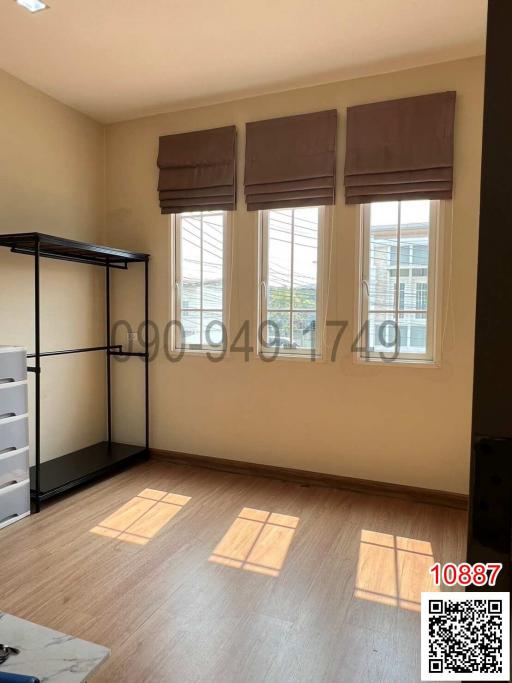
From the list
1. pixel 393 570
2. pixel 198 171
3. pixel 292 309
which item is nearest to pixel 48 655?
pixel 393 570

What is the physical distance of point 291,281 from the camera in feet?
11.5

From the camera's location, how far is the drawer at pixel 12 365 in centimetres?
268

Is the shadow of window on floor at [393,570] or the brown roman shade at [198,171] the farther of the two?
the brown roman shade at [198,171]

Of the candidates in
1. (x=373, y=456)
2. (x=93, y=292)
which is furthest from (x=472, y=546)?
(x=93, y=292)

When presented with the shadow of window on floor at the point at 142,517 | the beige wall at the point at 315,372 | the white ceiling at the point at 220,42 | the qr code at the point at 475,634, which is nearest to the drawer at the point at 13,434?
the shadow of window on floor at the point at 142,517

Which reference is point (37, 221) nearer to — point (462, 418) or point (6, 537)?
point (6, 537)

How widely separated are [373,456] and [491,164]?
312cm

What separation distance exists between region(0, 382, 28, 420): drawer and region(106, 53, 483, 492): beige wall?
1280 millimetres

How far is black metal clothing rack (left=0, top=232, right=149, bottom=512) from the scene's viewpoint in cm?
292

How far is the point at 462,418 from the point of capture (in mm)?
3082

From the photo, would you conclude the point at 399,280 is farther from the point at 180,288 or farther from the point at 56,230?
the point at 56,230

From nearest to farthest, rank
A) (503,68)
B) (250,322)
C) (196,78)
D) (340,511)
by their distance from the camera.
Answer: (503,68) → (340,511) → (196,78) → (250,322)

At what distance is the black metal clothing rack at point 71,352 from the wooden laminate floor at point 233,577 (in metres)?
0.15

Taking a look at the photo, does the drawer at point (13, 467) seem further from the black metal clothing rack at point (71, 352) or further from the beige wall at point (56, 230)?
the beige wall at point (56, 230)
